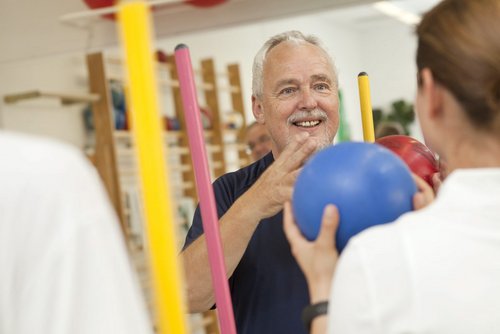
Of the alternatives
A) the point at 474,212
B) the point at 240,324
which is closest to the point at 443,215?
the point at 474,212

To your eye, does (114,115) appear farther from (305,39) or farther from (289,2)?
(305,39)

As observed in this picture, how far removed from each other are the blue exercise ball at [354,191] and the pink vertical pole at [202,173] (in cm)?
19

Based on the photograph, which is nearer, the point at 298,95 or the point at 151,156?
the point at 151,156

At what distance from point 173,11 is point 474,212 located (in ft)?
11.4

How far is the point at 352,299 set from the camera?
108cm

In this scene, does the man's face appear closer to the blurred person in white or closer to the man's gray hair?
the man's gray hair

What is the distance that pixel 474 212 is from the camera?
109 centimetres

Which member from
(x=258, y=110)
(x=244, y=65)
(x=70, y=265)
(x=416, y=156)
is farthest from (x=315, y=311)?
(x=244, y=65)

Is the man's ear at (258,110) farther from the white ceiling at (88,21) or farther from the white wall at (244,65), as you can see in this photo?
the white ceiling at (88,21)

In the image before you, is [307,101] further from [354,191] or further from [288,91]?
[354,191]

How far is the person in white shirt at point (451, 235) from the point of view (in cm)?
106

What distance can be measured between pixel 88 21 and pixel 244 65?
3113mm

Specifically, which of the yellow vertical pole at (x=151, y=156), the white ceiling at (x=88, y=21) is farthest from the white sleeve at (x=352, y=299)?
the white ceiling at (x=88, y=21)

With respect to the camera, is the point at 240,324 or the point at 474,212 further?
the point at 240,324
